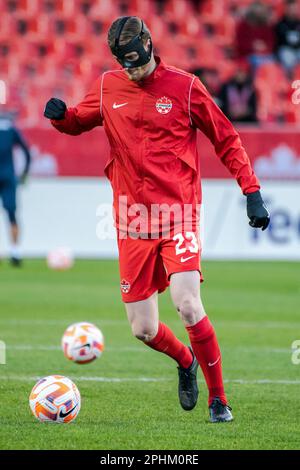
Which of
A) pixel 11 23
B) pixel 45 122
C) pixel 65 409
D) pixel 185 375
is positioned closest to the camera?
pixel 65 409

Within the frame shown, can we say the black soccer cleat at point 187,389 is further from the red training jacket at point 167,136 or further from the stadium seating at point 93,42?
the stadium seating at point 93,42

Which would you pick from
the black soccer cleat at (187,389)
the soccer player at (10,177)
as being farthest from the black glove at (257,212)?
the soccer player at (10,177)

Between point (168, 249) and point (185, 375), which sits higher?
point (168, 249)

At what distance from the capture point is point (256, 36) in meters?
20.4

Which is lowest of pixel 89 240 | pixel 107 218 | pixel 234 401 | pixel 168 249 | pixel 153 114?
pixel 89 240

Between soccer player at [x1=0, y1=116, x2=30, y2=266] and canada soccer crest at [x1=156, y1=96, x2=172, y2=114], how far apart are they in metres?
9.73

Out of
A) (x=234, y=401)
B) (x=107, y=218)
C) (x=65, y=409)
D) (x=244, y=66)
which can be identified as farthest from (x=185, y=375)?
(x=244, y=66)

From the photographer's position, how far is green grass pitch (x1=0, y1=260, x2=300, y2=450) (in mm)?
5578

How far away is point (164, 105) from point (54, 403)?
1827 millimetres

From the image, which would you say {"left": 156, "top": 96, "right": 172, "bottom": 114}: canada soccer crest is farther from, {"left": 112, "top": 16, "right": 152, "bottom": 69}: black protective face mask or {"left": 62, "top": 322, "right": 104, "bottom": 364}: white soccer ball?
{"left": 62, "top": 322, "right": 104, "bottom": 364}: white soccer ball

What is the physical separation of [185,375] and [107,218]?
829cm

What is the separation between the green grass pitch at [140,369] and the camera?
558 cm

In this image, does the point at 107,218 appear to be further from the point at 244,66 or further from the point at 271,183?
the point at 244,66

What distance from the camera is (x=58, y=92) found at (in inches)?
762
